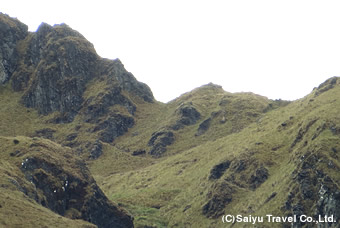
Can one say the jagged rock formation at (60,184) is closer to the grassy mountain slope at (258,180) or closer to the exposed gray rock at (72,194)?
the exposed gray rock at (72,194)

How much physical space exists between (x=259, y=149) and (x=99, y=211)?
65.8 meters

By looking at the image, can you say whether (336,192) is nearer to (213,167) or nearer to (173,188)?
(213,167)

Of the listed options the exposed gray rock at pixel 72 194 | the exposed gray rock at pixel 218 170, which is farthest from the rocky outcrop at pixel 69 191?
the exposed gray rock at pixel 218 170

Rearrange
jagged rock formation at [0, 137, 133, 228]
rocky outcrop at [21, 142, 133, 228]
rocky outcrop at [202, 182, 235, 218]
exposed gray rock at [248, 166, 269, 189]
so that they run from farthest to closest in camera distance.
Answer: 1. exposed gray rock at [248, 166, 269, 189]
2. rocky outcrop at [202, 182, 235, 218]
3. rocky outcrop at [21, 142, 133, 228]
4. jagged rock formation at [0, 137, 133, 228]

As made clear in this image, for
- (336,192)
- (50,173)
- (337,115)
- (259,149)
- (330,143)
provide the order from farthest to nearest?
(259,149) < (337,115) < (330,143) < (336,192) < (50,173)

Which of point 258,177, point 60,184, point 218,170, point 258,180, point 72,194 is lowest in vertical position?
point 258,180

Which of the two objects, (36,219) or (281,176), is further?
(281,176)

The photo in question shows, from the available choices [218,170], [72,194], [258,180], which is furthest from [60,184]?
[218,170]

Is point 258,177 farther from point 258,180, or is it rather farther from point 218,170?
point 218,170

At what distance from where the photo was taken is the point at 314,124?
160 metres

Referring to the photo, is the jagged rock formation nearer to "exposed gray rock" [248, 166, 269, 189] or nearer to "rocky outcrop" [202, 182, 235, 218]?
"rocky outcrop" [202, 182, 235, 218]

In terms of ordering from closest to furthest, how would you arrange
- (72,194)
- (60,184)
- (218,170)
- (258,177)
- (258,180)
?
(60,184) → (72,194) → (258,180) → (258,177) → (218,170)

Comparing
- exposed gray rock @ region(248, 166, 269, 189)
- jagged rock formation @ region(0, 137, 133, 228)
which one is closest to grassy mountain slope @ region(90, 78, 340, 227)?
exposed gray rock @ region(248, 166, 269, 189)

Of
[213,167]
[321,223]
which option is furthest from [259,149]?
[321,223]
